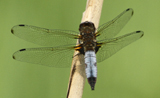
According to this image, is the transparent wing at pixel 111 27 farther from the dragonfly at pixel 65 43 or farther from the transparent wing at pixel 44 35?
the transparent wing at pixel 44 35

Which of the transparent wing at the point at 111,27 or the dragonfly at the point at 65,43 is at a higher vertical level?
the transparent wing at the point at 111,27

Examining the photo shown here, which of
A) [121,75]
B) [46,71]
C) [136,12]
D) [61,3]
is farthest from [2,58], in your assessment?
[136,12]

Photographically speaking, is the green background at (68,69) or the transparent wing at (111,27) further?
the green background at (68,69)

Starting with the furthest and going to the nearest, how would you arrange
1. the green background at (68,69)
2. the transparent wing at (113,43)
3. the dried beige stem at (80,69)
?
1. the green background at (68,69)
2. the transparent wing at (113,43)
3. the dried beige stem at (80,69)

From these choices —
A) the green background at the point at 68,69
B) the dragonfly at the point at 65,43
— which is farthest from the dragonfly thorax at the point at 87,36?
the green background at the point at 68,69

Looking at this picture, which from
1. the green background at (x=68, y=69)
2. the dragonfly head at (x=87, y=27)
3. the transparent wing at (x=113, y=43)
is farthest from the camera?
the green background at (x=68, y=69)

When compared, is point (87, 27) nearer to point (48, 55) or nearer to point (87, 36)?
point (87, 36)

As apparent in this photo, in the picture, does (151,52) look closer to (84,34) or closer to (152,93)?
(152,93)

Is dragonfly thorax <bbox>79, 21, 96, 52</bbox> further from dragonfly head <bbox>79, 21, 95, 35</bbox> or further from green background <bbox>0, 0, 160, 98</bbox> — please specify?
green background <bbox>0, 0, 160, 98</bbox>
